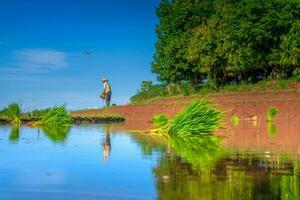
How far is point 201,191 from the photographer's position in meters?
7.02

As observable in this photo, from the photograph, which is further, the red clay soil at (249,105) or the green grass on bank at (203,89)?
the green grass on bank at (203,89)

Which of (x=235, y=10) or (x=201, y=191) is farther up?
(x=235, y=10)

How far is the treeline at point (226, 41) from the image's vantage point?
47.2m

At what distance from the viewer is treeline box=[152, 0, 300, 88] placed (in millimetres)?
47250

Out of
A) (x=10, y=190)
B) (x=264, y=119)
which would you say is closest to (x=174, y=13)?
(x=264, y=119)

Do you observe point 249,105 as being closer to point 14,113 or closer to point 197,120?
point 14,113

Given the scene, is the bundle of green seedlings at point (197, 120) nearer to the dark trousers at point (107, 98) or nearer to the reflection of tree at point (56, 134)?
the reflection of tree at point (56, 134)

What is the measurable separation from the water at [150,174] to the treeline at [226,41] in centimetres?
3513

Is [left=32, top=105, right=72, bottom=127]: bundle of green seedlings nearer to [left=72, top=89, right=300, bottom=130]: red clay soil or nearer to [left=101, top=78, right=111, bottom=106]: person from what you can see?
[left=72, top=89, right=300, bottom=130]: red clay soil

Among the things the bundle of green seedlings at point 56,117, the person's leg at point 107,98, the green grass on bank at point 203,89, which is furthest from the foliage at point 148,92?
the bundle of green seedlings at point 56,117

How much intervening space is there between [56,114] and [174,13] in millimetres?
33228

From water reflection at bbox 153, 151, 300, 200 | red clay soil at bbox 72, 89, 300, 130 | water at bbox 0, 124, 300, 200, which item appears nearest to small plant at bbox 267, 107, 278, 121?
red clay soil at bbox 72, 89, 300, 130

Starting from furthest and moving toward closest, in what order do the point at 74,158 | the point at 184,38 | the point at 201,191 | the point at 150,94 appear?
the point at 150,94 < the point at 184,38 < the point at 74,158 < the point at 201,191

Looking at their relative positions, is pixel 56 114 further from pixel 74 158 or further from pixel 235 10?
pixel 235 10
